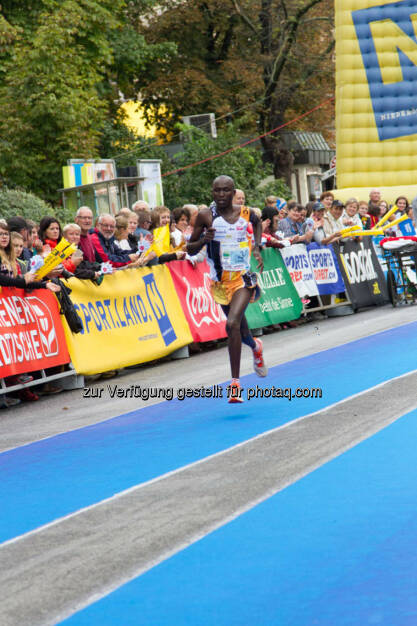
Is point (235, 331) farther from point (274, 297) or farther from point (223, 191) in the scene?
point (274, 297)

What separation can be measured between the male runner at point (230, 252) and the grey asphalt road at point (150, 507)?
129cm

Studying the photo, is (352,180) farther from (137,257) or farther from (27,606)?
(27,606)

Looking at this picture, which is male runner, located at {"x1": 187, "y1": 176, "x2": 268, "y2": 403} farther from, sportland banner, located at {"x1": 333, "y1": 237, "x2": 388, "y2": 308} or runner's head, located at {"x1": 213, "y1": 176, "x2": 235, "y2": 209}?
sportland banner, located at {"x1": 333, "y1": 237, "x2": 388, "y2": 308}

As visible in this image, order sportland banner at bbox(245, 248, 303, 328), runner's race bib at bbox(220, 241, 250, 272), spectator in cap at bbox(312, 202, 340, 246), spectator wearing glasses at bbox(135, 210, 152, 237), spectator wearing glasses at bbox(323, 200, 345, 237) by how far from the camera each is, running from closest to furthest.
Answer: runner's race bib at bbox(220, 241, 250, 272)
spectator wearing glasses at bbox(135, 210, 152, 237)
sportland banner at bbox(245, 248, 303, 328)
spectator in cap at bbox(312, 202, 340, 246)
spectator wearing glasses at bbox(323, 200, 345, 237)

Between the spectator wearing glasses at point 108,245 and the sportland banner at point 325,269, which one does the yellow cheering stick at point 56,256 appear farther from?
the sportland banner at point 325,269

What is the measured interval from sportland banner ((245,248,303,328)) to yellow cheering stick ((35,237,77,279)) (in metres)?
5.31

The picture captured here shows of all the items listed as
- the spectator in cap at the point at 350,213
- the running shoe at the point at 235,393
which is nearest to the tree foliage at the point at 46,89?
the spectator in cap at the point at 350,213

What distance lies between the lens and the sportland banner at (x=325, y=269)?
19656 millimetres

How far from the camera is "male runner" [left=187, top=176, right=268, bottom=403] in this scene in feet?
34.1

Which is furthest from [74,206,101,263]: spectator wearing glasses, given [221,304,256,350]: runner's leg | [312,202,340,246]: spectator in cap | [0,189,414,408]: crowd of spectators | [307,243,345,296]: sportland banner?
[312,202,340,246]: spectator in cap

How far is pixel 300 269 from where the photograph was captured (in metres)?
19.1

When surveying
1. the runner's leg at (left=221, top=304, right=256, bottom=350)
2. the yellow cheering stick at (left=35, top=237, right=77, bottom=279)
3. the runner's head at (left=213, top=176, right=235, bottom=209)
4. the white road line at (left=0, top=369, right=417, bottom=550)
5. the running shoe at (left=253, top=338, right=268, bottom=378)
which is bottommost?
the white road line at (left=0, top=369, right=417, bottom=550)

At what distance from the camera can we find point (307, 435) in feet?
27.5

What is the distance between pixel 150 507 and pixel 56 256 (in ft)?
19.8
